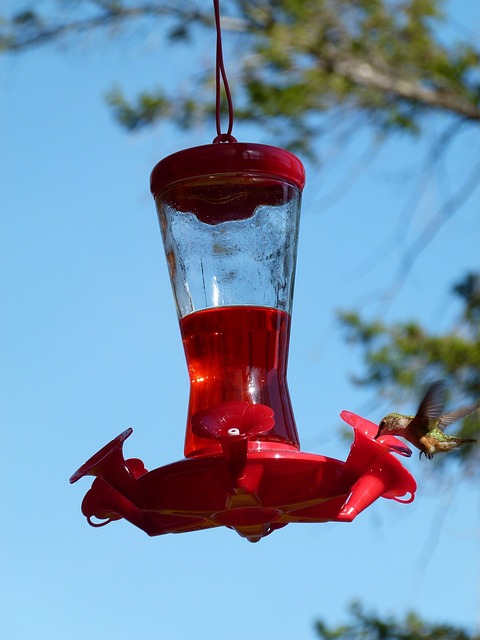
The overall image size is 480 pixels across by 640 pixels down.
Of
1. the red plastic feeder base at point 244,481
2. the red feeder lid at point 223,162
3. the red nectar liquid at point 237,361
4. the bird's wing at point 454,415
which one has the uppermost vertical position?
the red feeder lid at point 223,162

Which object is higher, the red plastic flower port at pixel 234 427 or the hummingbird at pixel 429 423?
the hummingbird at pixel 429 423

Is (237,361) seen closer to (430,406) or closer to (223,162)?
(223,162)

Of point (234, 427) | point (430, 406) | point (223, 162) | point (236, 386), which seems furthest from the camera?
point (430, 406)

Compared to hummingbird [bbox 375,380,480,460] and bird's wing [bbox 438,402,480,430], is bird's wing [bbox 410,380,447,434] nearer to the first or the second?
hummingbird [bbox 375,380,480,460]

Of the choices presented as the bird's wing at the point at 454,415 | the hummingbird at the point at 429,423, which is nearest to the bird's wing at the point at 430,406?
the hummingbird at the point at 429,423

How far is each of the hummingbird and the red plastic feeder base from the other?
27.7 inches

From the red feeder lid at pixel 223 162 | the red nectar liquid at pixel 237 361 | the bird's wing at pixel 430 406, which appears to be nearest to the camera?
the red feeder lid at pixel 223 162

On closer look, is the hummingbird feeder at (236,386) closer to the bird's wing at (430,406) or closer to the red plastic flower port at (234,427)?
the red plastic flower port at (234,427)

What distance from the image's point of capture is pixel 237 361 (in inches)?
130

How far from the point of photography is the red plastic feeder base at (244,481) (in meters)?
2.79

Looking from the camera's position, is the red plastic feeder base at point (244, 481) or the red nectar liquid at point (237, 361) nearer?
the red plastic feeder base at point (244, 481)

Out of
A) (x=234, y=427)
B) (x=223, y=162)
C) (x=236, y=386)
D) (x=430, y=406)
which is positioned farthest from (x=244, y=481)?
(x=430, y=406)

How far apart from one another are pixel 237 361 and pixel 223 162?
20.8 inches

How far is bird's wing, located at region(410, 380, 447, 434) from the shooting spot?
3705 millimetres
